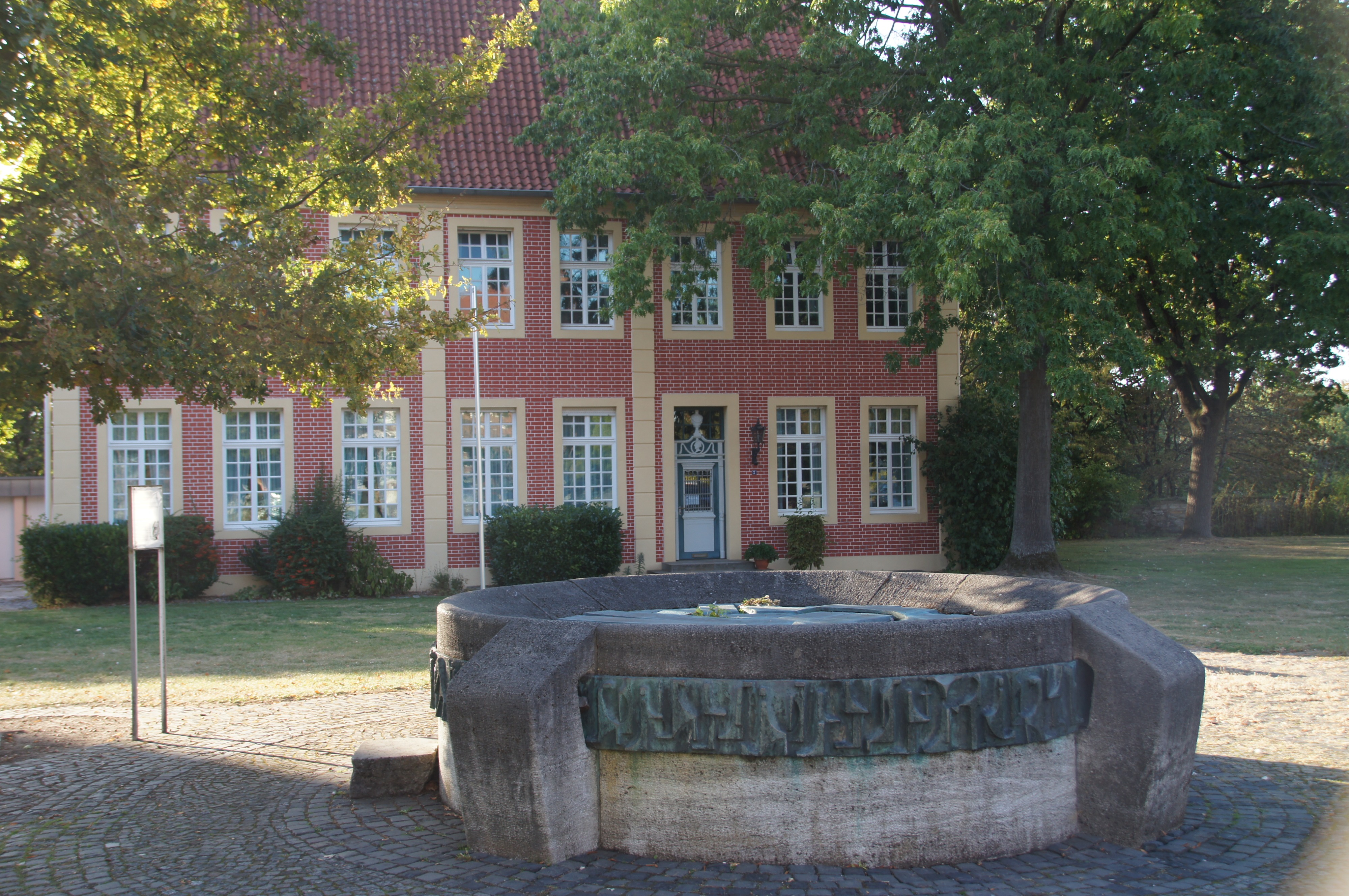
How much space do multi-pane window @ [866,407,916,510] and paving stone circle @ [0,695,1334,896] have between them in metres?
14.1

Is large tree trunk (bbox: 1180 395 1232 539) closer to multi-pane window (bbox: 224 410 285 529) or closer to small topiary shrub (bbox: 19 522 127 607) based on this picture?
multi-pane window (bbox: 224 410 285 529)

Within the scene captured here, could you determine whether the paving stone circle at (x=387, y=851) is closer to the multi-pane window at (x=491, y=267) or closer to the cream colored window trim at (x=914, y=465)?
the multi-pane window at (x=491, y=267)

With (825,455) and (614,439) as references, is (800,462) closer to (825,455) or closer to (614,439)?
(825,455)

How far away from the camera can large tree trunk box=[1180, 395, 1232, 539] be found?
91.2 feet

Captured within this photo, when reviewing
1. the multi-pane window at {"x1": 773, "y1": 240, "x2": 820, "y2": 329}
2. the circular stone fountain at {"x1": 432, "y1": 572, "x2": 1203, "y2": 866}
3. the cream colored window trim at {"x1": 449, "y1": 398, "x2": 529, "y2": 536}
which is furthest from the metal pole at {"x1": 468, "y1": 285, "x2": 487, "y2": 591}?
the circular stone fountain at {"x1": 432, "y1": 572, "x2": 1203, "y2": 866}

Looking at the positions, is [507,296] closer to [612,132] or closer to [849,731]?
[612,132]

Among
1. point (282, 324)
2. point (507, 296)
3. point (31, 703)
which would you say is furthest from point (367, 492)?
point (282, 324)

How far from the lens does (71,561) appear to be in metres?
16.7

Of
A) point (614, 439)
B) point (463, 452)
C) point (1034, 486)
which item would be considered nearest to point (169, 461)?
point (463, 452)

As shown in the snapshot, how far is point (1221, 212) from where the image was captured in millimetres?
17531

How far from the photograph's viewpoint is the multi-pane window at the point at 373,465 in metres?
18.6

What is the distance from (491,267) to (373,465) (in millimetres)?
4051

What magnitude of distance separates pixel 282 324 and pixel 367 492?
11165 millimetres

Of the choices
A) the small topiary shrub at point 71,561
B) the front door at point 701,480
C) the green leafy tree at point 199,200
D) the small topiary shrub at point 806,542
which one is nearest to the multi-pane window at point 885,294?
the front door at point 701,480
